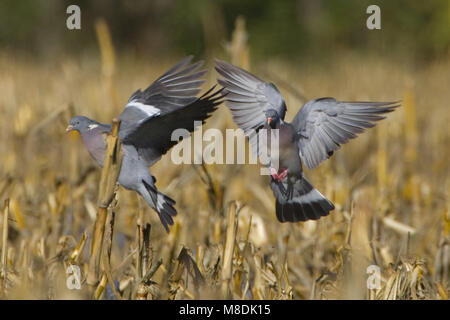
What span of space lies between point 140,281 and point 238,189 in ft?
8.79

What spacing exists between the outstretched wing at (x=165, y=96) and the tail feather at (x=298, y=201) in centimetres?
39

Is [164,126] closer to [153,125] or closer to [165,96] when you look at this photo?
[153,125]

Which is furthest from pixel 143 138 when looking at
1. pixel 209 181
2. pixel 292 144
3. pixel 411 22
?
pixel 411 22

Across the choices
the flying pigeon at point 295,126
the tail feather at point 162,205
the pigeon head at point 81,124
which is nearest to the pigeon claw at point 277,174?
the flying pigeon at point 295,126

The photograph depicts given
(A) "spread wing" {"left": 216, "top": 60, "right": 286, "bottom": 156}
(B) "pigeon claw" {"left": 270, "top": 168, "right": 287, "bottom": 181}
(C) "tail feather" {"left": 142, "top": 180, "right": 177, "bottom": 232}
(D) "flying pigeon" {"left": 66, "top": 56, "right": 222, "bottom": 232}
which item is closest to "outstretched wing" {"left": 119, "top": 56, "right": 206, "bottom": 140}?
(D) "flying pigeon" {"left": 66, "top": 56, "right": 222, "bottom": 232}

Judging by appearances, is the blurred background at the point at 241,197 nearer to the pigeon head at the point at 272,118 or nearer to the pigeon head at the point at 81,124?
the pigeon head at the point at 81,124

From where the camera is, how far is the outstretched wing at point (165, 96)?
2.23 metres

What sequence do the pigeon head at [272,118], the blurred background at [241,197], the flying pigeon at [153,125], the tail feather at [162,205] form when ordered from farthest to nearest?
1. the blurred background at [241,197]
2. the tail feather at [162,205]
3. the flying pigeon at [153,125]
4. the pigeon head at [272,118]

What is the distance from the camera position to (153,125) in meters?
2.16

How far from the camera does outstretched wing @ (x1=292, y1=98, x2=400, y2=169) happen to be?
211 cm

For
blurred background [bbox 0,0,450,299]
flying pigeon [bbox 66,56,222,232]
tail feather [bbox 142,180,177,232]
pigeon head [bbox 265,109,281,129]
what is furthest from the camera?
blurred background [bbox 0,0,450,299]

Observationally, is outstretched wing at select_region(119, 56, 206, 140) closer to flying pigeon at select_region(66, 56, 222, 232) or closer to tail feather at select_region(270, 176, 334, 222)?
flying pigeon at select_region(66, 56, 222, 232)

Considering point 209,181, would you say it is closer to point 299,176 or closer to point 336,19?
point 299,176

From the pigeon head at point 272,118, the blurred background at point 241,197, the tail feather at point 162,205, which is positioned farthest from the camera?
the blurred background at point 241,197
